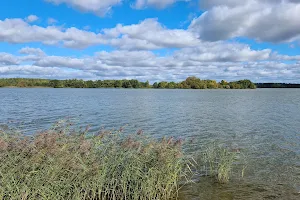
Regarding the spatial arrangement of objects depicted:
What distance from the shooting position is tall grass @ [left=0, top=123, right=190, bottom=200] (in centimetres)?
711

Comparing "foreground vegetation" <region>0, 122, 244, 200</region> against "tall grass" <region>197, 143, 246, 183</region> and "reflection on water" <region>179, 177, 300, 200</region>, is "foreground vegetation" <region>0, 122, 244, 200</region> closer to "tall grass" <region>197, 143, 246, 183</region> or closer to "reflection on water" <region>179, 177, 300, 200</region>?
"reflection on water" <region>179, 177, 300, 200</region>

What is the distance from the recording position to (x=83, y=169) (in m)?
7.75

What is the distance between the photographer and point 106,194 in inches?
345

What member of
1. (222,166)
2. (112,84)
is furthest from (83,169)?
(112,84)

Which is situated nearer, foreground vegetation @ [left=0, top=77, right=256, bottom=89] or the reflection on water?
the reflection on water

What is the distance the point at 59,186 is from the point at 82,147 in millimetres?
1233

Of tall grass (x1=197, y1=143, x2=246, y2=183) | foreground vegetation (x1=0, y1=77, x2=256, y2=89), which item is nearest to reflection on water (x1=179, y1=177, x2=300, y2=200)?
tall grass (x1=197, y1=143, x2=246, y2=183)

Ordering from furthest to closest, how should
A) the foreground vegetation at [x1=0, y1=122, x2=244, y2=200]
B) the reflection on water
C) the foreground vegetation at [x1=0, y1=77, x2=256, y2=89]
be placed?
the foreground vegetation at [x1=0, y1=77, x2=256, y2=89] < the reflection on water < the foreground vegetation at [x1=0, y1=122, x2=244, y2=200]

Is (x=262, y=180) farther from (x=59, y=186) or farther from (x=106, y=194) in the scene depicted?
(x=59, y=186)

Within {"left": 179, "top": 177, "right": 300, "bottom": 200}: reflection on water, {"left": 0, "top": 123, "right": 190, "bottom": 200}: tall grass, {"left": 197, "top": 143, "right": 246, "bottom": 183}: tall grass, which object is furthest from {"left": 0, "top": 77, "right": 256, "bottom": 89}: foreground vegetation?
{"left": 0, "top": 123, "right": 190, "bottom": 200}: tall grass

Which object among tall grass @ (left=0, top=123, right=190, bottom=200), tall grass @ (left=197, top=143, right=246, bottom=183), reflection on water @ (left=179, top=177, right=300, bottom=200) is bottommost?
reflection on water @ (left=179, top=177, right=300, bottom=200)

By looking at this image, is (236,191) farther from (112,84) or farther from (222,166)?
(112,84)

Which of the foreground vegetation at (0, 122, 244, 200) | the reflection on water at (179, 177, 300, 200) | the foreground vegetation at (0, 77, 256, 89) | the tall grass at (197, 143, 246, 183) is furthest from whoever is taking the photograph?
the foreground vegetation at (0, 77, 256, 89)

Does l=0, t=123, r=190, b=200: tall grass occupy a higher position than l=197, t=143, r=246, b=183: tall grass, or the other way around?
l=0, t=123, r=190, b=200: tall grass
